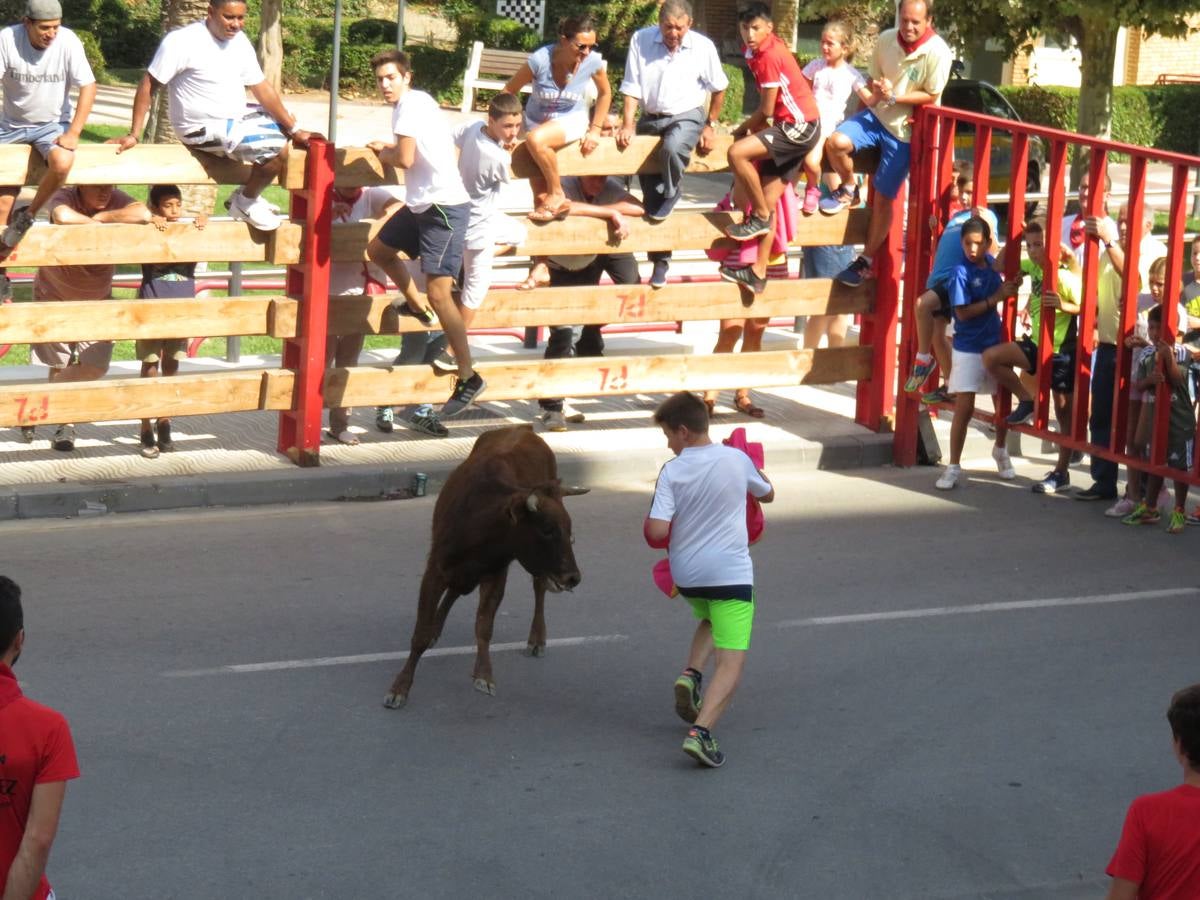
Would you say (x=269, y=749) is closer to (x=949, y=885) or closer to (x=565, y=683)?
(x=565, y=683)

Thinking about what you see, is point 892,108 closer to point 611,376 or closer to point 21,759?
point 611,376

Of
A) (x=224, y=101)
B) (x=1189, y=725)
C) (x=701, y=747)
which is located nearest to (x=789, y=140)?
(x=224, y=101)

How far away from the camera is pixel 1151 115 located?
39.6 meters

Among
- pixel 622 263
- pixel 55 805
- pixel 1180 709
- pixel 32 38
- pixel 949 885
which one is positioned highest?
pixel 32 38

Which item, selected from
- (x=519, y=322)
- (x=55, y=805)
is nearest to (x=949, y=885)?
(x=55, y=805)

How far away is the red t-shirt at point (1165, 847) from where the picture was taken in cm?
439

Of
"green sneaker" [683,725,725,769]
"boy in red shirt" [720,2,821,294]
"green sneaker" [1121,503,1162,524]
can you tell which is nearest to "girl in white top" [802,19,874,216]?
"boy in red shirt" [720,2,821,294]

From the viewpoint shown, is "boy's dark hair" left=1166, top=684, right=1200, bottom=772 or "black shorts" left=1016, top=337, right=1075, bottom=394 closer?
"boy's dark hair" left=1166, top=684, right=1200, bottom=772

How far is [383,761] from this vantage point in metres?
7.42

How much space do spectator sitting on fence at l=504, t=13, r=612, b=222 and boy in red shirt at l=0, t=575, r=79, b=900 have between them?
789cm

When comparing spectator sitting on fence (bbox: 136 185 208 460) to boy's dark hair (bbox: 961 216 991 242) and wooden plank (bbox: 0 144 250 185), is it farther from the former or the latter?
boy's dark hair (bbox: 961 216 991 242)

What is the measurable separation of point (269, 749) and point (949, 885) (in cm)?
290

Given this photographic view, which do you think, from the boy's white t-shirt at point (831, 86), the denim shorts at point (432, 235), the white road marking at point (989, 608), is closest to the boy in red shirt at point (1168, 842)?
the white road marking at point (989, 608)

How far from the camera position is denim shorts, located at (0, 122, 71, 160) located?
1055 centimetres
